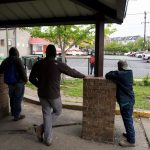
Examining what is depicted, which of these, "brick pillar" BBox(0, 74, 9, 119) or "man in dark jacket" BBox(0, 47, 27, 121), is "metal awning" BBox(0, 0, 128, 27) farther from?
"brick pillar" BBox(0, 74, 9, 119)

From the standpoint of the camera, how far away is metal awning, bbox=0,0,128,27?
6.94 meters

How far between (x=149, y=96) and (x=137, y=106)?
2070mm

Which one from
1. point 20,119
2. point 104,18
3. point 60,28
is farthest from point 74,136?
point 60,28

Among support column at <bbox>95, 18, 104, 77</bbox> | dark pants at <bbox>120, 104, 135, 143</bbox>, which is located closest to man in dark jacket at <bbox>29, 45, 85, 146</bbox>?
support column at <bbox>95, 18, 104, 77</bbox>

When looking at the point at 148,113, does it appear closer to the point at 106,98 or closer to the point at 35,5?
the point at 106,98

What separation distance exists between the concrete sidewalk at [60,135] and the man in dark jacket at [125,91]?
1.25ft

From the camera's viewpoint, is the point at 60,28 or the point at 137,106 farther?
the point at 60,28

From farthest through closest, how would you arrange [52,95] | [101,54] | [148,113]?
[148,113] < [101,54] < [52,95]

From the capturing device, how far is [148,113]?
28.7 feet

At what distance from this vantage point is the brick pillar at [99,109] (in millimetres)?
6414

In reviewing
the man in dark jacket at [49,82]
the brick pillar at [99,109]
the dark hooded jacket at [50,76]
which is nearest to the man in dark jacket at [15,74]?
the man in dark jacket at [49,82]

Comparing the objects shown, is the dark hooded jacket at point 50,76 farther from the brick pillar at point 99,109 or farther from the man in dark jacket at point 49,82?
the brick pillar at point 99,109

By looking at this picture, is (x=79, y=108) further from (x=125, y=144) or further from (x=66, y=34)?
(x=66, y=34)

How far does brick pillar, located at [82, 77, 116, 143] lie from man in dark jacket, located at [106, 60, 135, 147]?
0.14m
